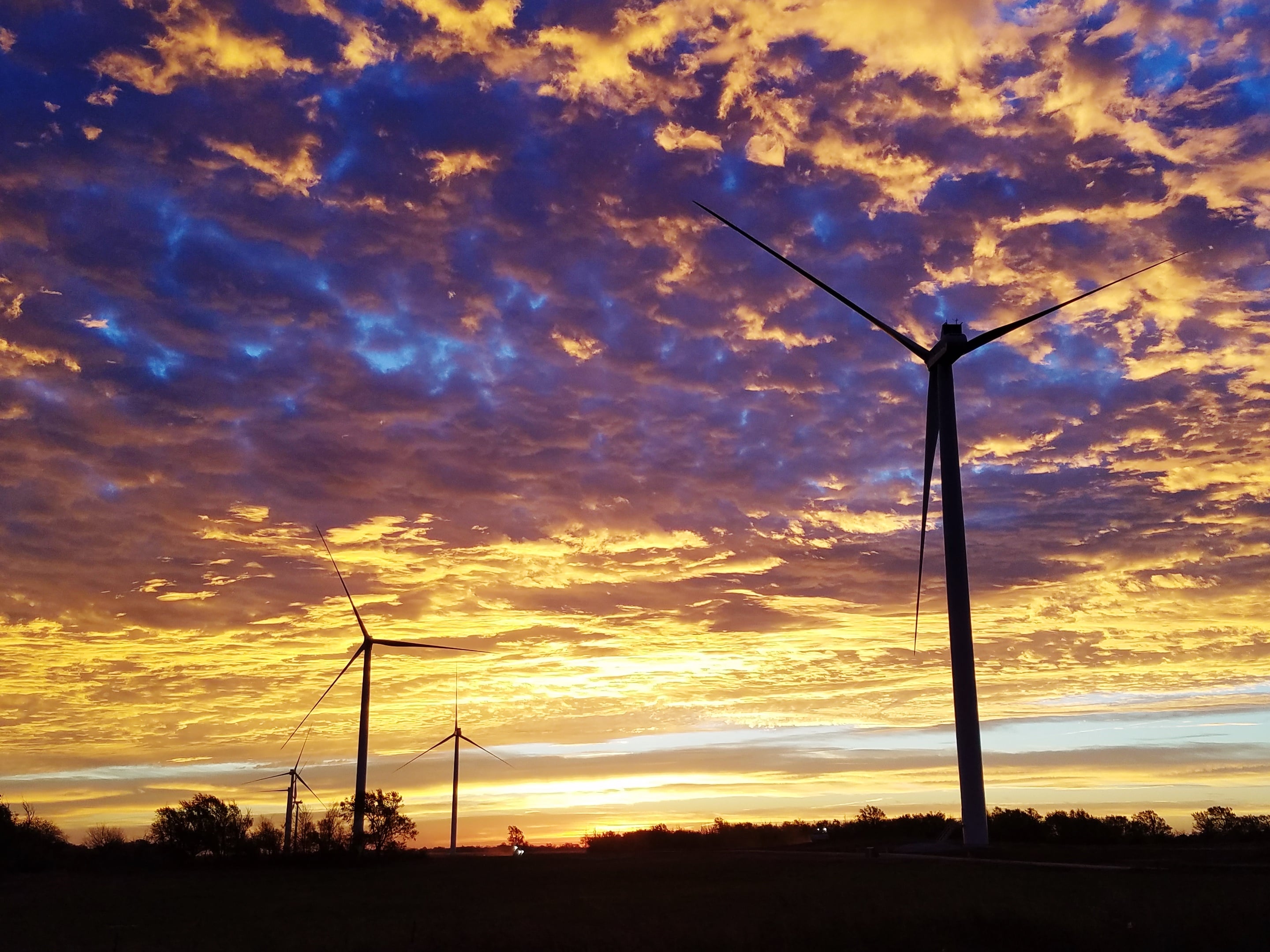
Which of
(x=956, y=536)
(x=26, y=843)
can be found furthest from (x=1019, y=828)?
(x=26, y=843)

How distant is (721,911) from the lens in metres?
41.2

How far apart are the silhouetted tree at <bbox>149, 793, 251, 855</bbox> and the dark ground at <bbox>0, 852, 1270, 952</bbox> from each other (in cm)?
5755

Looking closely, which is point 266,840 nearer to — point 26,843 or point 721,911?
point 26,843

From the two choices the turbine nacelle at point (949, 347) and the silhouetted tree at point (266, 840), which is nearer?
the turbine nacelle at point (949, 347)

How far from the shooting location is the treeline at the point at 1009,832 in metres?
93.5

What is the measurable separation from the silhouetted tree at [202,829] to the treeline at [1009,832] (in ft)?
142

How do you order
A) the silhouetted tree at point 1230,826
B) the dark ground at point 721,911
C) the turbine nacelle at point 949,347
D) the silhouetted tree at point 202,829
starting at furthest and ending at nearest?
the silhouetted tree at point 202,829
the silhouetted tree at point 1230,826
the turbine nacelle at point 949,347
the dark ground at point 721,911

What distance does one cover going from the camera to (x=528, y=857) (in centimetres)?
12038

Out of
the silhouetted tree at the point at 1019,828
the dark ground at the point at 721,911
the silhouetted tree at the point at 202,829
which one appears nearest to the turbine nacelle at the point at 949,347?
the dark ground at the point at 721,911

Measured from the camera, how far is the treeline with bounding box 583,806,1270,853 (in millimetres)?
93500

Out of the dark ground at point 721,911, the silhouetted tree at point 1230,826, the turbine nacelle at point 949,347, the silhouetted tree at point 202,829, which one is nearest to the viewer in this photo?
the dark ground at point 721,911

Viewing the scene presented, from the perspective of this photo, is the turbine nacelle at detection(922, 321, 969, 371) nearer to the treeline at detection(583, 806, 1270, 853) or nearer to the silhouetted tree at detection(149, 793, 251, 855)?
the treeline at detection(583, 806, 1270, 853)

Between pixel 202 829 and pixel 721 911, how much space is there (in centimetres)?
10806

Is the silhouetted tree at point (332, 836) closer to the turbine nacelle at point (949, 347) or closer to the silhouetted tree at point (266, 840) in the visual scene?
the silhouetted tree at point (266, 840)
